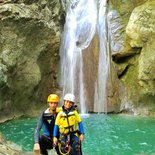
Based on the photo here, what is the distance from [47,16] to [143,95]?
7.36 meters

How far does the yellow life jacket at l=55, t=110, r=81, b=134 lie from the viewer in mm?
7266

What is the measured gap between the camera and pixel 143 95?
20.6m

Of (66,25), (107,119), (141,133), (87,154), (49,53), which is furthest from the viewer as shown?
(66,25)

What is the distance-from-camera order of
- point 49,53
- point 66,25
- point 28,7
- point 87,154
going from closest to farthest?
point 87,154
point 28,7
point 49,53
point 66,25

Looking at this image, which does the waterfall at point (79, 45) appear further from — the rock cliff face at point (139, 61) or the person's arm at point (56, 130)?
the person's arm at point (56, 130)

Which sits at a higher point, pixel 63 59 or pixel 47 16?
pixel 47 16

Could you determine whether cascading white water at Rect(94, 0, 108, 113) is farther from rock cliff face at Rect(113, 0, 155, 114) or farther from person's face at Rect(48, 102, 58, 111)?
person's face at Rect(48, 102, 58, 111)

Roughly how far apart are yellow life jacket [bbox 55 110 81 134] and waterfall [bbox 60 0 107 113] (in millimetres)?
13957

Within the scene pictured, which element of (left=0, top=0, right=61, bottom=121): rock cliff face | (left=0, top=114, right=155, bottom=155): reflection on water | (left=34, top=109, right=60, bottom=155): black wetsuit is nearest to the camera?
(left=34, top=109, right=60, bottom=155): black wetsuit

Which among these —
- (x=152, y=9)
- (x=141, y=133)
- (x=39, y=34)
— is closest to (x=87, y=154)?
(x=141, y=133)

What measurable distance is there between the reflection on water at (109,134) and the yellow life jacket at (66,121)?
420 centimetres

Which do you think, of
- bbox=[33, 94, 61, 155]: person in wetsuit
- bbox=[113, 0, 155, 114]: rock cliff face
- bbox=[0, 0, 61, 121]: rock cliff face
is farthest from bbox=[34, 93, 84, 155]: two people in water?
bbox=[113, 0, 155, 114]: rock cliff face

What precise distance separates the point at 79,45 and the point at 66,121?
634 inches

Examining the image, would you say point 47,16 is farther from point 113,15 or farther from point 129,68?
point 129,68
